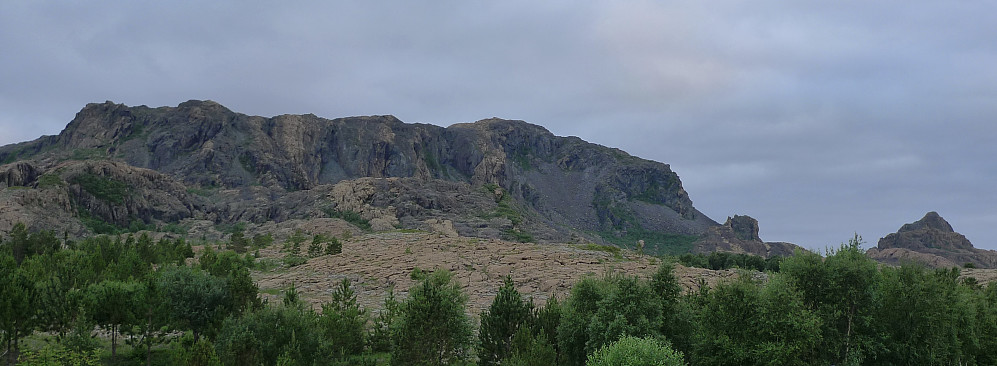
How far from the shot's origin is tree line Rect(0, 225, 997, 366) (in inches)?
1326

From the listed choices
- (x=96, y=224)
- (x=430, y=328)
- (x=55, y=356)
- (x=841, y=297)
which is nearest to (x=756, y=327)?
(x=841, y=297)

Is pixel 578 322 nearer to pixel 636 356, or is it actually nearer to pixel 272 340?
pixel 636 356

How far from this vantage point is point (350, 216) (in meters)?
172

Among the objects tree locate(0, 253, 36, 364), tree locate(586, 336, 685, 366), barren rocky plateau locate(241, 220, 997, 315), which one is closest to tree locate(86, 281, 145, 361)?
tree locate(0, 253, 36, 364)

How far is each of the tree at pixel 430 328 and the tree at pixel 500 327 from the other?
1416 millimetres

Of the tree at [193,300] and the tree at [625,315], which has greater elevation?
the tree at [625,315]

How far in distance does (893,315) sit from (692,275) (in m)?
24.3

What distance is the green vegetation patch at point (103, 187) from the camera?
168 meters

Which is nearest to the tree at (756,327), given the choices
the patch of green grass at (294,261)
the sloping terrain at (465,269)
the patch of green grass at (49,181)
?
the sloping terrain at (465,269)

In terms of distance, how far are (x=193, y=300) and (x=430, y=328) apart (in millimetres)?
19827

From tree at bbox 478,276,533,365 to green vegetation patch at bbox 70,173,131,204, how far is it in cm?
17884

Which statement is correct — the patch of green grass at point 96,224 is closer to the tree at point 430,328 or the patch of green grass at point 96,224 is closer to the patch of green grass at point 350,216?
the patch of green grass at point 350,216

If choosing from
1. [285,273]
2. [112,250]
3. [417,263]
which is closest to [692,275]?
[417,263]

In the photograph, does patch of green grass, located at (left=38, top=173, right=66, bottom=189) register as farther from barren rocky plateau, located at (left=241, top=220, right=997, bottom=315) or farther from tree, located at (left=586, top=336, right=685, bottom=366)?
tree, located at (left=586, top=336, right=685, bottom=366)
